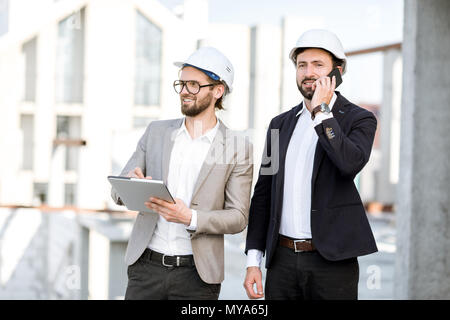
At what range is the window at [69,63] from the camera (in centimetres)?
2425

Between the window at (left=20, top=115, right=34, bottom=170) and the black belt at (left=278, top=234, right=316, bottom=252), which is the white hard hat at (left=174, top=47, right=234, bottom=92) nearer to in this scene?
the black belt at (left=278, top=234, right=316, bottom=252)

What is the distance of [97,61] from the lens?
25.0 m

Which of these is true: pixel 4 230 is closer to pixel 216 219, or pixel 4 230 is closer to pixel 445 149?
pixel 445 149

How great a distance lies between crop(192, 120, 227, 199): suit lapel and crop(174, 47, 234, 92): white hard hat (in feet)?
0.81

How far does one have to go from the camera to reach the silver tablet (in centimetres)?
215

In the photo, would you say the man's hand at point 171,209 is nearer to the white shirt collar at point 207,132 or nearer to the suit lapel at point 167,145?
the suit lapel at point 167,145

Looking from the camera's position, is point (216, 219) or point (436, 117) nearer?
point (216, 219)

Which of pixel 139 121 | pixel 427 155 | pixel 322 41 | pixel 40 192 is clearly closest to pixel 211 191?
pixel 322 41

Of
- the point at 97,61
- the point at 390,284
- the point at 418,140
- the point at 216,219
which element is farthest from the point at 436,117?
the point at 97,61

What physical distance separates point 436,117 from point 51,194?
9.17 metres

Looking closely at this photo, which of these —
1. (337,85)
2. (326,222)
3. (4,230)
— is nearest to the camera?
(326,222)

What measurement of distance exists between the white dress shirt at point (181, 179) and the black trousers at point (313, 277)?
0.41m

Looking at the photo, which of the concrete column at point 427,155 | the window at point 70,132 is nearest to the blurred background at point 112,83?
the window at point 70,132

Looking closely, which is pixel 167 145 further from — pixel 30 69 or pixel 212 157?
pixel 30 69
